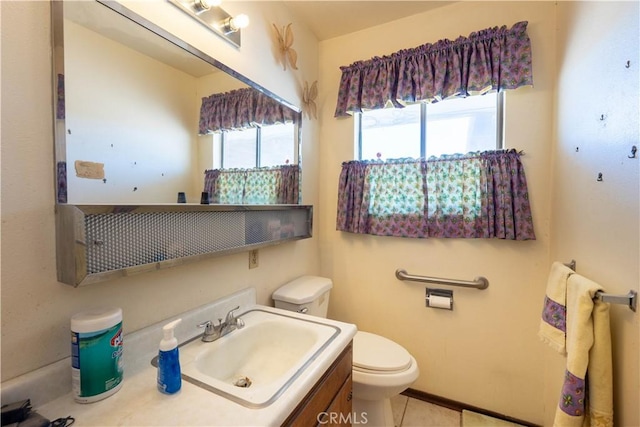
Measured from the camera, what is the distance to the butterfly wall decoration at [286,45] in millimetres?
1570

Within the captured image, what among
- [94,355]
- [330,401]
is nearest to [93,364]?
[94,355]

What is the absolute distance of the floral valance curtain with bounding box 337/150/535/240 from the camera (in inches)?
59.7

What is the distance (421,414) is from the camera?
1.70m

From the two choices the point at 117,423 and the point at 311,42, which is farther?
the point at 311,42

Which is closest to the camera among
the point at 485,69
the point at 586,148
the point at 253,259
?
the point at 586,148

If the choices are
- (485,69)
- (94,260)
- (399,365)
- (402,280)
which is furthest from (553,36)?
(94,260)

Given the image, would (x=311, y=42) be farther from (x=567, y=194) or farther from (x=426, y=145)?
(x=567, y=194)

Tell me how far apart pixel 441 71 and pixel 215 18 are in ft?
4.24

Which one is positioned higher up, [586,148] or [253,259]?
[586,148]

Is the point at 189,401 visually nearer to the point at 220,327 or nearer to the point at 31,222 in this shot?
the point at 220,327

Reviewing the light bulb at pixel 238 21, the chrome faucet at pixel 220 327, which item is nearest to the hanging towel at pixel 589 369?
the chrome faucet at pixel 220 327

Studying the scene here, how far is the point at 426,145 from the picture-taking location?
1783 millimetres

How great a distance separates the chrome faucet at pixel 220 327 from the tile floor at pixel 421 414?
1270 millimetres

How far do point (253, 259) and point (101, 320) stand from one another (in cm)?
73
